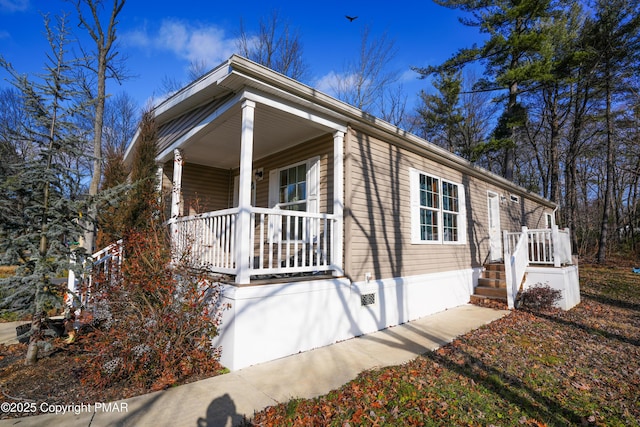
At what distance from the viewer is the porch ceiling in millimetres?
4891

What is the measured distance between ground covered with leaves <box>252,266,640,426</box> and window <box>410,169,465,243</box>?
7.80 ft

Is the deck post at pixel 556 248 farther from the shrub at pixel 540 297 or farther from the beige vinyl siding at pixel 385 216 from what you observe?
the beige vinyl siding at pixel 385 216

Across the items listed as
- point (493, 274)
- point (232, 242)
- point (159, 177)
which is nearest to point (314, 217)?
point (232, 242)

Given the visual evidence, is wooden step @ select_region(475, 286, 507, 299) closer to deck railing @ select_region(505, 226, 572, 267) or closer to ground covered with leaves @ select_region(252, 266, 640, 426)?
deck railing @ select_region(505, 226, 572, 267)

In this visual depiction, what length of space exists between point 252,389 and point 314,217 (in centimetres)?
242

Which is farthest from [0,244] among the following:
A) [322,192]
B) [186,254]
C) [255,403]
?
[322,192]

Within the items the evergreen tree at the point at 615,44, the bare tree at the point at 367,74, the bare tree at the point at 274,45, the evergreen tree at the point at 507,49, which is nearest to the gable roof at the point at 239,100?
the evergreen tree at the point at 507,49

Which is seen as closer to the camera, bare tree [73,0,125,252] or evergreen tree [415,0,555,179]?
bare tree [73,0,125,252]

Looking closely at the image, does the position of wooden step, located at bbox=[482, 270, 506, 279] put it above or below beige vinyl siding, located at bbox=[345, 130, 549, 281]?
below

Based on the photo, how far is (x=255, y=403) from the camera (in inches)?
116

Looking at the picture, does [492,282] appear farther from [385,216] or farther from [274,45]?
[274,45]

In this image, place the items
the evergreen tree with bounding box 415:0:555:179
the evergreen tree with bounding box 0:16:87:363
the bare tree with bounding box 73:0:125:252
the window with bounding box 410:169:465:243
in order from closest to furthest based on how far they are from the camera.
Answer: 1. the evergreen tree with bounding box 0:16:87:363
2. the window with bounding box 410:169:465:243
3. the bare tree with bounding box 73:0:125:252
4. the evergreen tree with bounding box 415:0:555:179

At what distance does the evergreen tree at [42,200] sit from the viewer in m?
3.57

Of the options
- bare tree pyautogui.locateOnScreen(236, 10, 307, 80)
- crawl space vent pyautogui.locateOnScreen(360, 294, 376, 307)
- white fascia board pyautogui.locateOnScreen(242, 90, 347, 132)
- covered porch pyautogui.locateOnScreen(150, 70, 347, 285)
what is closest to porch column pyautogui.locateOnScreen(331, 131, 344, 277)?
covered porch pyautogui.locateOnScreen(150, 70, 347, 285)
